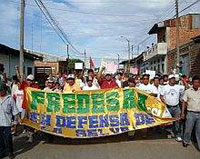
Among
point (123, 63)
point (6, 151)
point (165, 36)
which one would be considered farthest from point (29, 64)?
point (123, 63)

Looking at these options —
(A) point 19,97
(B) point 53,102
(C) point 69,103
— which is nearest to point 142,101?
(C) point 69,103

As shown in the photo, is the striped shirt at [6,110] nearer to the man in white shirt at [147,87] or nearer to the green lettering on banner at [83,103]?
the green lettering on banner at [83,103]

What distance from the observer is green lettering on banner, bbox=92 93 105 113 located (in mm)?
9682

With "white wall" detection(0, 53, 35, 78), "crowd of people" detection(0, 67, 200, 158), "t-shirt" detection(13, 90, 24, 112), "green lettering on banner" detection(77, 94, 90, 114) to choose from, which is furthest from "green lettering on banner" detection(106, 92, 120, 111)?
"white wall" detection(0, 53, 35, 78)

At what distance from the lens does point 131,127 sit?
9.53 metres

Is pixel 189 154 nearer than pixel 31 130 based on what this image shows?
Yes

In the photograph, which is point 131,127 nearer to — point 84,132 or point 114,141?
point 114,141

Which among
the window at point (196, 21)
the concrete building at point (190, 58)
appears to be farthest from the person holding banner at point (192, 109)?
the window at point (196, 21)

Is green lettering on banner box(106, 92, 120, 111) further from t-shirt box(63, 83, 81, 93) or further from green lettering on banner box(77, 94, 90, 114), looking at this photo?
t-shirt box(63, 83, 81, 93)

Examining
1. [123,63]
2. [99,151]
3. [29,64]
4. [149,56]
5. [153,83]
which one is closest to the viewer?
[99,151]

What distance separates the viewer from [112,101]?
9.75 meters

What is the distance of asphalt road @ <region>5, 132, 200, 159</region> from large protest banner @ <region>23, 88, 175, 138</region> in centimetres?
36

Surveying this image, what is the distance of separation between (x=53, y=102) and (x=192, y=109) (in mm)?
3538

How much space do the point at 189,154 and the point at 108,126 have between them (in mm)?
2255
